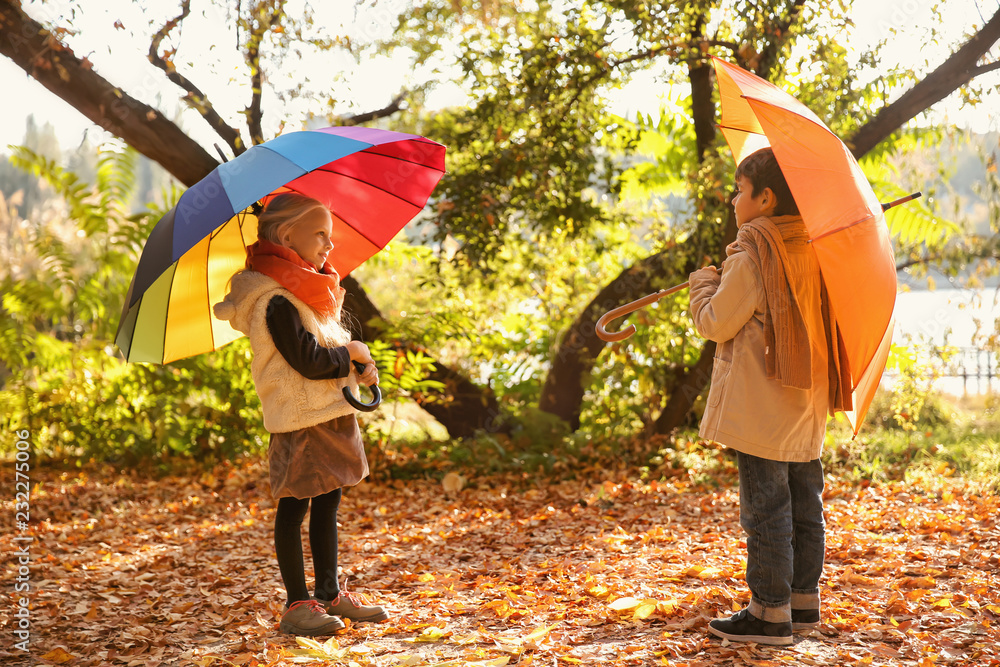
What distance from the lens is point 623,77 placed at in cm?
630

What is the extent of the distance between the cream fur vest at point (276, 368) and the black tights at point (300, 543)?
35 cm

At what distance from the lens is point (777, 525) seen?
2604 millimetres

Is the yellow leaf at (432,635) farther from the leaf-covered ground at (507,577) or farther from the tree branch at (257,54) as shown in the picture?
the tree branch at (257,54)

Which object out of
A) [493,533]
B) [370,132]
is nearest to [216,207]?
[370,132]

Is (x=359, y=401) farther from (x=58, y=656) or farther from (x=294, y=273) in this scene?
(x=58, y=656)

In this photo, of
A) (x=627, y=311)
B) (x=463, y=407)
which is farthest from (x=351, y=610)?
(x=463, y=407)

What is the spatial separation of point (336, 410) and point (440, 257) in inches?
152

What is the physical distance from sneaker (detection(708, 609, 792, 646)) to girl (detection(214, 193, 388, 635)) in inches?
58.1

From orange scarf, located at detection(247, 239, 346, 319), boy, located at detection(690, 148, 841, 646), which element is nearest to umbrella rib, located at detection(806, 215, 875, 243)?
boy, located at detection(690, 148, 841, 646)

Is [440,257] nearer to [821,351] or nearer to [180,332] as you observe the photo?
[180,332]

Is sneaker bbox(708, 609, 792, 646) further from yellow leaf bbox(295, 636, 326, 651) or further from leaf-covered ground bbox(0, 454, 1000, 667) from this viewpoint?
yellow leaf bbox(295, 636, 326, 651)

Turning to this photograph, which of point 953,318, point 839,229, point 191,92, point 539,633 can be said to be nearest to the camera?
point 839,229

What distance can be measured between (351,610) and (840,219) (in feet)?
7.79

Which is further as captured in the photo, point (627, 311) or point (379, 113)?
point (379, 113)
